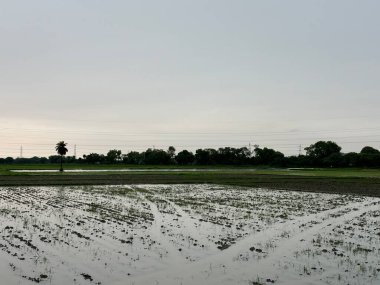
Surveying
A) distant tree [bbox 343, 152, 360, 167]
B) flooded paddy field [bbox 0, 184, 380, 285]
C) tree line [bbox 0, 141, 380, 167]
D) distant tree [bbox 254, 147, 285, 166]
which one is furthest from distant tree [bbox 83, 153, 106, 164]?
flooded paddy field [bbox 0, 184, 380, 285]

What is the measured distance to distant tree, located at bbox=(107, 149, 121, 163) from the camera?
156725 millimetres

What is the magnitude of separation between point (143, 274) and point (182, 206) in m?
14.7

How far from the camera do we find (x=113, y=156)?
523ft

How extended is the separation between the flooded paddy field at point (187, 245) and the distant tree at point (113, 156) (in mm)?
135584

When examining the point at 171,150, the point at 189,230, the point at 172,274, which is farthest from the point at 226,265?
→ the point at 171,150

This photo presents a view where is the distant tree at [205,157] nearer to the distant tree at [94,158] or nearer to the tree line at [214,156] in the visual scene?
the tree line at [214,156]

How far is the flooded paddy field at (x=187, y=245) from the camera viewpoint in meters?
9.47

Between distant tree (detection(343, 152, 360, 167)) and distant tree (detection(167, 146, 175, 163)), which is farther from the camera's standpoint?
distant tree (detection(167, 146, 175, 163))

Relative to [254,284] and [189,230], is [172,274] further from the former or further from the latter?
[189,230]

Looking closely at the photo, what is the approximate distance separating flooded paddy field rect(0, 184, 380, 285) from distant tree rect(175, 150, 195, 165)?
128m

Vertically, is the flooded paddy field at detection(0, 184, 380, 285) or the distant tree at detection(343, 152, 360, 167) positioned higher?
the distant tree at detection(343, 152, 360, 167)

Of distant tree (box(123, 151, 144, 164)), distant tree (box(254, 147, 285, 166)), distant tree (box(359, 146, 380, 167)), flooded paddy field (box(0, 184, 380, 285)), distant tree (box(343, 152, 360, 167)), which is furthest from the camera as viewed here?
distant tree (box(123, 151, 144, 164))

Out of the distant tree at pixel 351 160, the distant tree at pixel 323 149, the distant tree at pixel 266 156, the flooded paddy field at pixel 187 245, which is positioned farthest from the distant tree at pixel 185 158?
the flooded paddy field at pixel 187 245

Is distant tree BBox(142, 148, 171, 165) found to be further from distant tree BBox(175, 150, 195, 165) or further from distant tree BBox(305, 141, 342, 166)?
distant tree BBox(305, 141, 342, 166)
